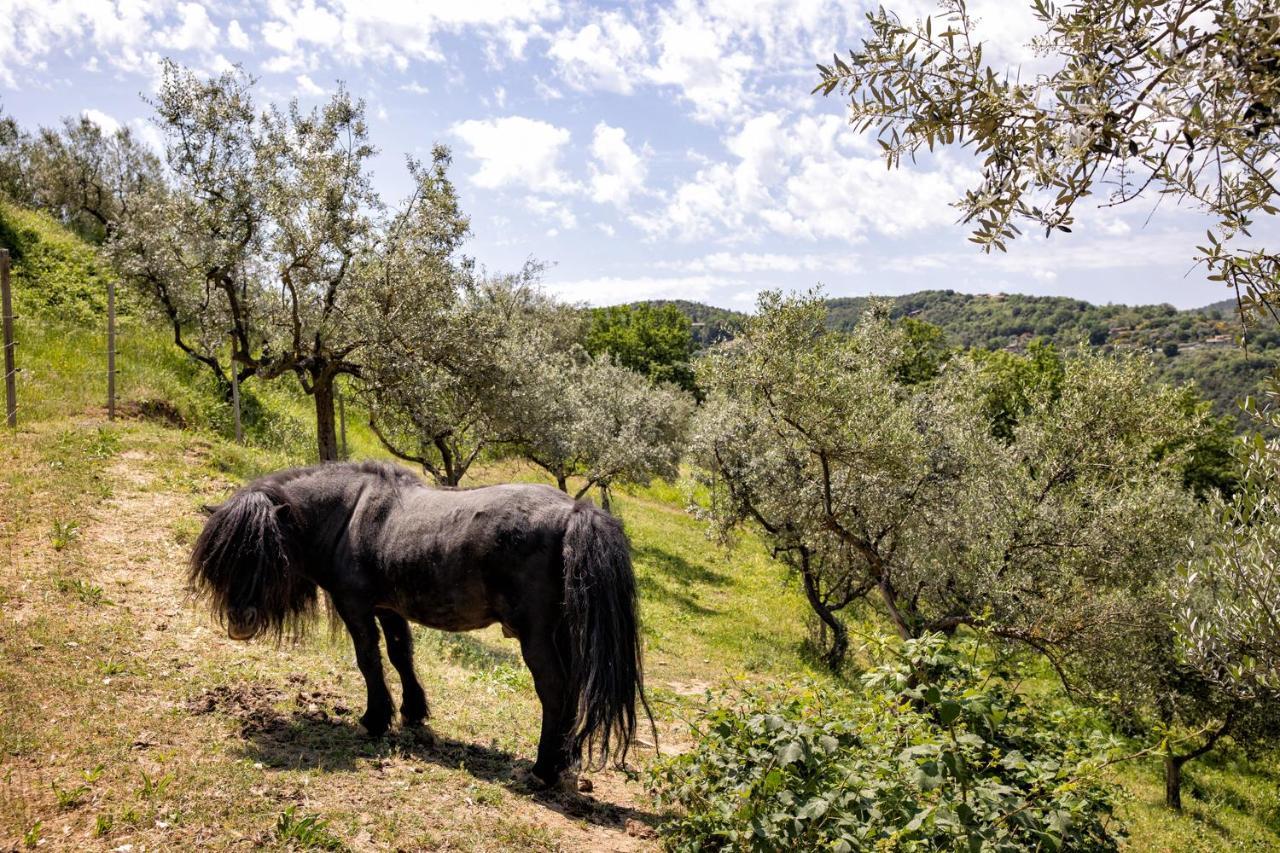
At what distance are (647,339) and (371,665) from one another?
78.0 meters

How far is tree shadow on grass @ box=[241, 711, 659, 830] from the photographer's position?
19.7 ft

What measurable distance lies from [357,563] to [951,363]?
2023cm

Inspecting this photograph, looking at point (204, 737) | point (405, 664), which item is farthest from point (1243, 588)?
point (204, 737)

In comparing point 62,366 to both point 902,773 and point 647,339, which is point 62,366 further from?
point 647,339

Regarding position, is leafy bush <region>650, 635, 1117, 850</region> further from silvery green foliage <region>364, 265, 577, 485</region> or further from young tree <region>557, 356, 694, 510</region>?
young tree <region>557, 356, 694, 510</region>

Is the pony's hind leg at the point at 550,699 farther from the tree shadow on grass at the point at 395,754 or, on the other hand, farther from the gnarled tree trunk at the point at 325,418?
the gnarled tree trunk at the point at 325,418

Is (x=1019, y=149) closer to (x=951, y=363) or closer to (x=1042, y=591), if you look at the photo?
(x=1042, y=591)

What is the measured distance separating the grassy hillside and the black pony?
63 centimetres

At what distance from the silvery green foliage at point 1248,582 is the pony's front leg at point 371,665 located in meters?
6.59

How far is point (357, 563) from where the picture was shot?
22.9ft

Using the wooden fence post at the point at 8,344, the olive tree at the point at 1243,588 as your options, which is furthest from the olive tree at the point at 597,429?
the olive tree at the point at 1243,588

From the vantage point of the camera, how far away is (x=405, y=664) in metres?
7.27

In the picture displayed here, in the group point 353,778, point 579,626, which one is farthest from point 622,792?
point 353,778

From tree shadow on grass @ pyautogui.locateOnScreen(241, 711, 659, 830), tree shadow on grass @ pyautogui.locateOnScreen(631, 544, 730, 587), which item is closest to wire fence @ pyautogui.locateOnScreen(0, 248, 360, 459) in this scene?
tree shadow on grass @ pyautogui.locateOnScreen(241, 711, 659, 830)
